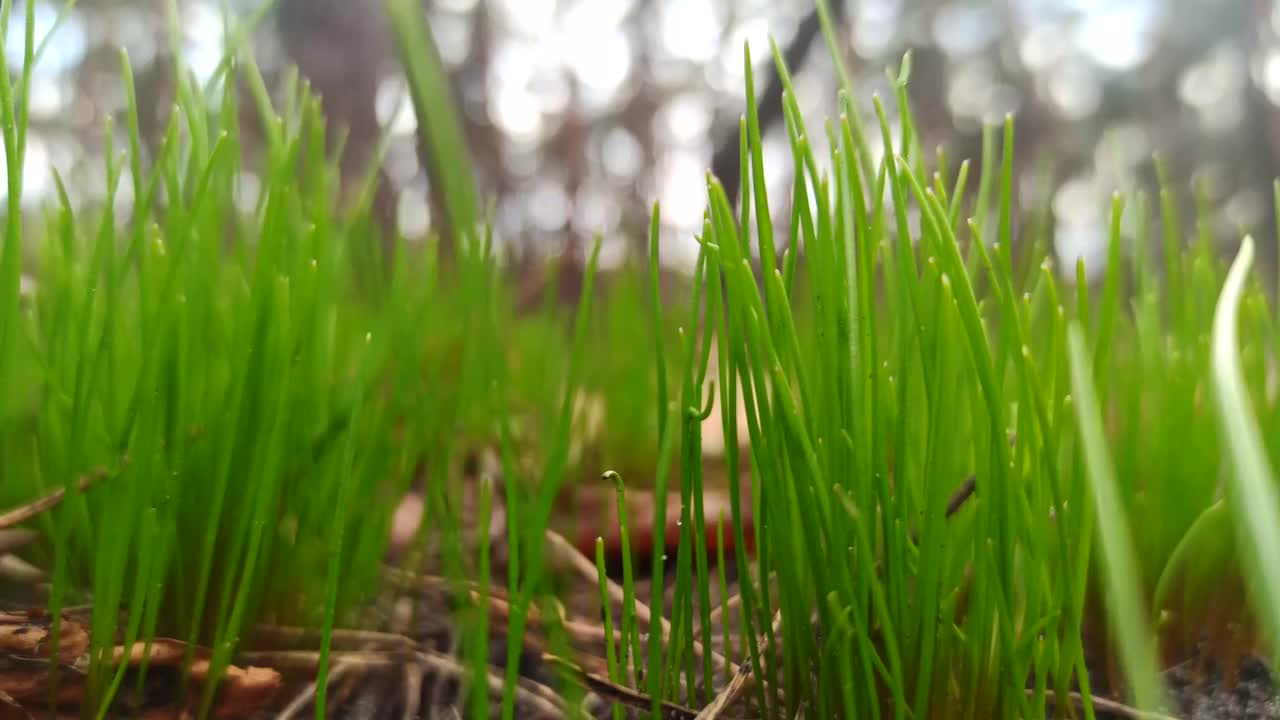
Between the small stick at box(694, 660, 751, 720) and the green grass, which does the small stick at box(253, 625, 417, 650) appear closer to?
the green grass

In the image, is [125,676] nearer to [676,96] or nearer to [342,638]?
[342,638]

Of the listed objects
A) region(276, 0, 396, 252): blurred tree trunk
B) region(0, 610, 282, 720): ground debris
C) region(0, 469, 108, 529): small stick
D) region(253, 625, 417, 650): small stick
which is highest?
region(276, 0, 396, 252): blurred tree trunk

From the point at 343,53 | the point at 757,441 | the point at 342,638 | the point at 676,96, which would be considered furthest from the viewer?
the point at 676,96

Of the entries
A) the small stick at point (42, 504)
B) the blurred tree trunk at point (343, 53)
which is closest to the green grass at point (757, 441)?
the small stick at point (42, 504)

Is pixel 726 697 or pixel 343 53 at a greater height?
pixel 343 53

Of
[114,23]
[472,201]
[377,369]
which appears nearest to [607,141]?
[114,23]

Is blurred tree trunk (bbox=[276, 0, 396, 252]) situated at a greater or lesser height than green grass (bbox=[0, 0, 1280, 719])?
greater

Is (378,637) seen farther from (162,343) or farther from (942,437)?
(942,437)

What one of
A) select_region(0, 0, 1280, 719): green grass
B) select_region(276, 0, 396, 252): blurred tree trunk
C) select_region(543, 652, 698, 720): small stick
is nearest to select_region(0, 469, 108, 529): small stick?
select_region(0, 0, 1280, 719): green grass

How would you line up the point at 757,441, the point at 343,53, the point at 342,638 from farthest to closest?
the point at 343,53, the point at 342,638, the point at 757,441

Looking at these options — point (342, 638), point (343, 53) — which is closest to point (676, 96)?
point (343, 53)

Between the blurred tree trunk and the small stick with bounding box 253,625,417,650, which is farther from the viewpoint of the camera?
the blurred tree trunk
